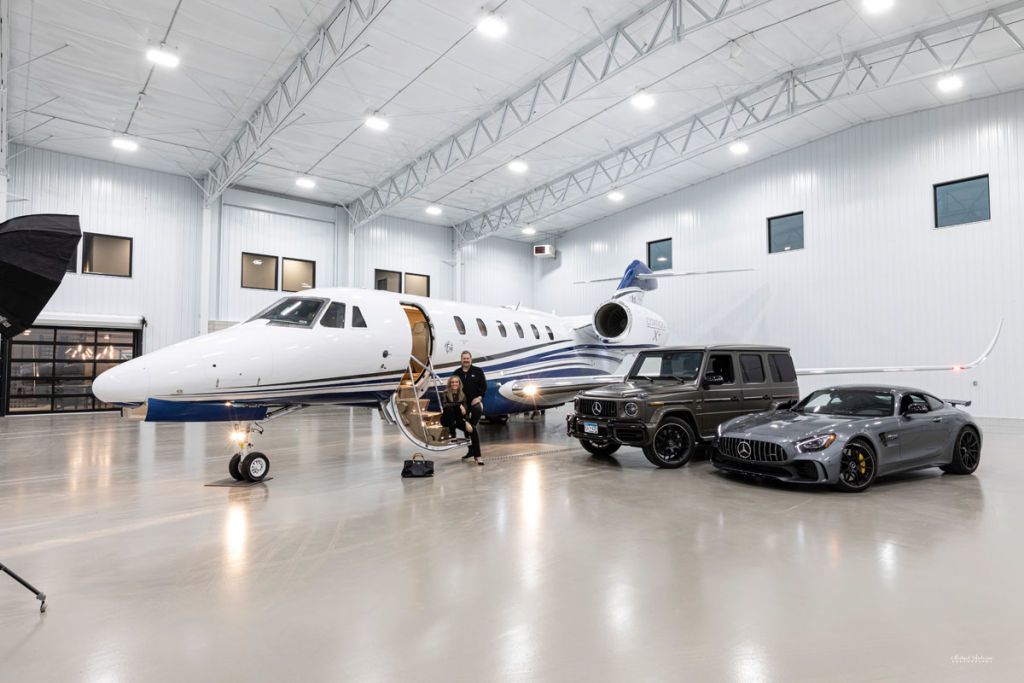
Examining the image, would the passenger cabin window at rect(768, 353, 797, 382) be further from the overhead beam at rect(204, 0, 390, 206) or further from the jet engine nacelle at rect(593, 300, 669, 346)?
the overhead beam at rect(204, 0, 390, 206)

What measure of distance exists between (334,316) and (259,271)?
14024mm

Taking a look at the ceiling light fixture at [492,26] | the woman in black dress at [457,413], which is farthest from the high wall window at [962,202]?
the woman in black dress at [457,413]

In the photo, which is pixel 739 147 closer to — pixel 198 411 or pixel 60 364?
pixel 198 411

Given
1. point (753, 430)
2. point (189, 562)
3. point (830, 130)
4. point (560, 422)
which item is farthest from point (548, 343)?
point (830, 130)

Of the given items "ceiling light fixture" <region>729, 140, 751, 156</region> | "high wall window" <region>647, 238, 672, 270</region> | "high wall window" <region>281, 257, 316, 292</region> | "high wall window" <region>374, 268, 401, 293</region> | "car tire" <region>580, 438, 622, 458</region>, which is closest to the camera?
"car tire" <region>580, 438, 622, 458</region>

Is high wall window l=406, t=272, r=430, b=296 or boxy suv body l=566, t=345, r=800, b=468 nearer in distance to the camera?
boxy suv body l=566, t=345, r=800, b=468

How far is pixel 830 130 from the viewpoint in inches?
666

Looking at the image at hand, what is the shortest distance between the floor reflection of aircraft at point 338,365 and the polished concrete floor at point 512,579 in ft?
3.63

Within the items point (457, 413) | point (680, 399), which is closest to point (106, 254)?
point (457, 413)

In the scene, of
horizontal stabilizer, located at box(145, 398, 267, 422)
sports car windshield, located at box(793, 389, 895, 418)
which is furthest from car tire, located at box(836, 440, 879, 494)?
horizontal stabilizer, located at box(145, 398, 267, 422)

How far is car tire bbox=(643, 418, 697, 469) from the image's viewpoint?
7.86 metres

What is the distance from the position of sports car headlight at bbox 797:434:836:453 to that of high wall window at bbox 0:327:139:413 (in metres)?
18.4

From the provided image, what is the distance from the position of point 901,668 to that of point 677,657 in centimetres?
107

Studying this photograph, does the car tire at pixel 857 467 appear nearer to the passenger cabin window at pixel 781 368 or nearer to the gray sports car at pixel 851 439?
the gray sports car at pixel 851 439
